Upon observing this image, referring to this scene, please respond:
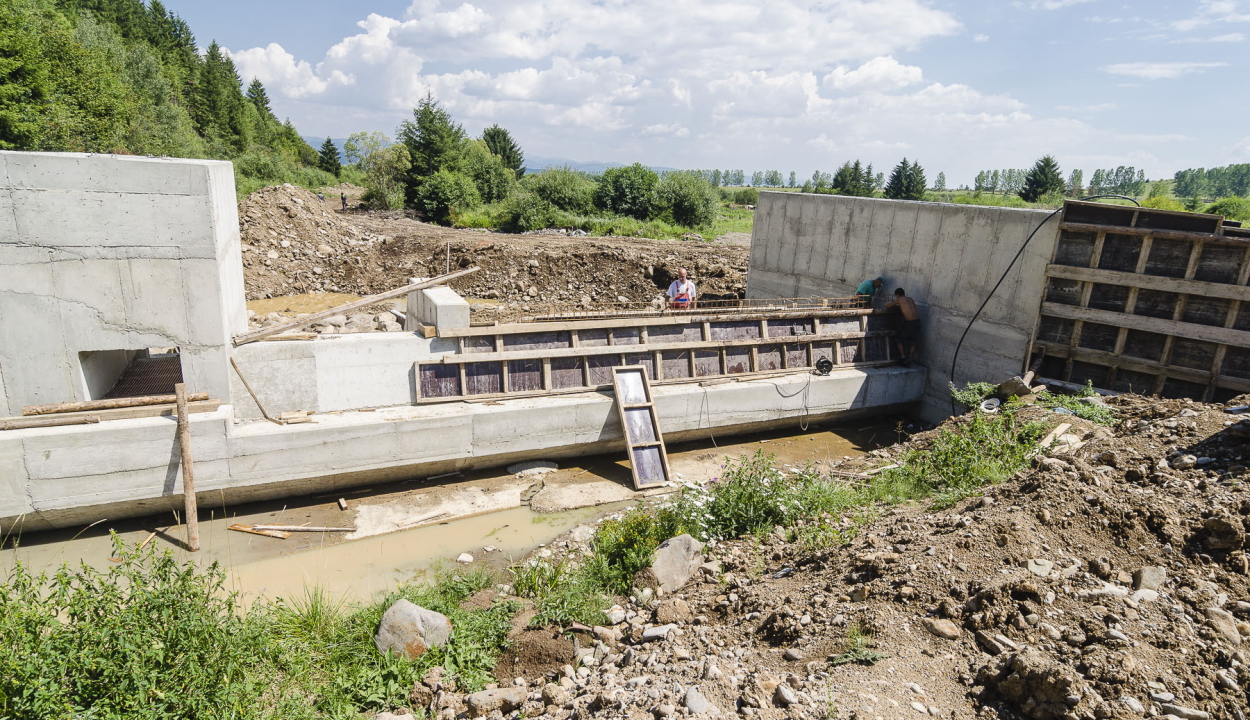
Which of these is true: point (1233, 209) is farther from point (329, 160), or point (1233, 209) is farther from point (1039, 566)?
point (329, 160)

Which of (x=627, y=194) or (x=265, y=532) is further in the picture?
(x=627, y=194)

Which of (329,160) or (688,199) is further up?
(329,160)

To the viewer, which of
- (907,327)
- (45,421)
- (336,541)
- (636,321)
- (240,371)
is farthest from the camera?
(907,327)

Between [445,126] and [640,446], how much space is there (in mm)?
35831

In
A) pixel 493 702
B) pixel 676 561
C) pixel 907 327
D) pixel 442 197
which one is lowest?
pixel 493 702

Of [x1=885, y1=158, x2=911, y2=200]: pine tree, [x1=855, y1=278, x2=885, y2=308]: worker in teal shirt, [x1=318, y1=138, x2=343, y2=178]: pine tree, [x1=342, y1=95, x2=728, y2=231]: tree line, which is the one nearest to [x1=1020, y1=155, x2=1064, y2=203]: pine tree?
[x1=885, y1=158, x2=911, y2=200]: pine tree

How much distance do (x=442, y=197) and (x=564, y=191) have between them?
6.74m

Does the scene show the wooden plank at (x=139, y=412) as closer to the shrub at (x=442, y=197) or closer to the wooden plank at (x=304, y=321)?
the wooden plank at (x=304, y=321)

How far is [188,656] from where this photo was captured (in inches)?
179

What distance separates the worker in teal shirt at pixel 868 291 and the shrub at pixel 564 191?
2317 cm

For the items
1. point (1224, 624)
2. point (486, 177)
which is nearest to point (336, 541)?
point (1224, 624)

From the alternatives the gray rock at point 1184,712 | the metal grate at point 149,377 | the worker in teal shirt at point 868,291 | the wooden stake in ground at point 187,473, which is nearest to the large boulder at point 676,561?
the gray rock at point 1184,712

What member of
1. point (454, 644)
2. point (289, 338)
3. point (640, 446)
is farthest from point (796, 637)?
point (289, 338)

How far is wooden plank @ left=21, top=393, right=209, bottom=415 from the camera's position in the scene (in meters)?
7.82
